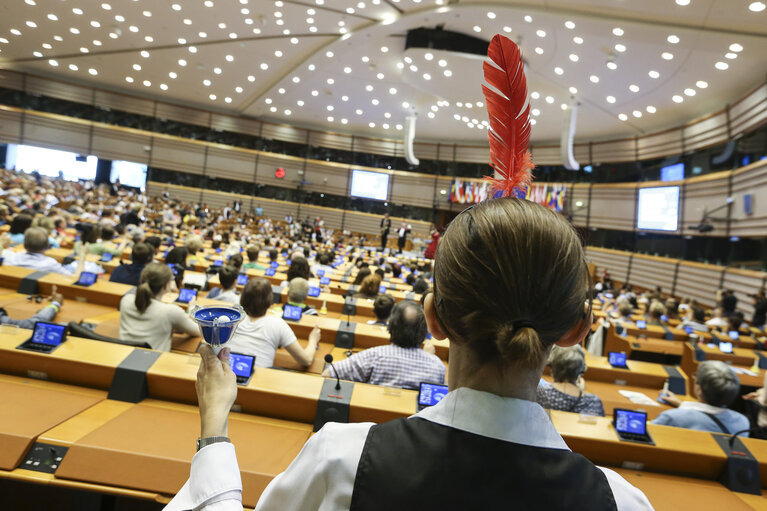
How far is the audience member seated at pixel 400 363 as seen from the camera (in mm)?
2707

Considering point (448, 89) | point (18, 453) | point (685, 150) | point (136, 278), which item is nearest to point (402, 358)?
point (18, 453)

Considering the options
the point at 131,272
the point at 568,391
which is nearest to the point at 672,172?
the point at 568,391

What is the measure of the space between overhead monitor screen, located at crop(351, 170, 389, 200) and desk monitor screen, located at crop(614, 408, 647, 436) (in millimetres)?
24048

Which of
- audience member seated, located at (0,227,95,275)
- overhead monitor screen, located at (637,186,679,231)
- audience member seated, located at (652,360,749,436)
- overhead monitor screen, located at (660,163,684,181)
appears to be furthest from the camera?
overhead monitor screen, located at (637,186,679,231)

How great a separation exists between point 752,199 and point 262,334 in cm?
1378

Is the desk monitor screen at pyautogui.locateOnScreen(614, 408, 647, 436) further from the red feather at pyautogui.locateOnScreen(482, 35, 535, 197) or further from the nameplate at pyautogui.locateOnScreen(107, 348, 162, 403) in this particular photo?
the nameplate at pyautogui.locateOnScreen(107, 348, 162, 403)

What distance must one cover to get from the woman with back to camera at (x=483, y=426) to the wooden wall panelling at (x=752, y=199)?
13.7 m

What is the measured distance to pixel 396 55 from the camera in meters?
15.0

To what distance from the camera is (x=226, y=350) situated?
0.93 m

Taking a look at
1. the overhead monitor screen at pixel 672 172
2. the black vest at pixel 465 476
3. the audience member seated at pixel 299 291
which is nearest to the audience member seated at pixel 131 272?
the audience member seated at pixel 299 291

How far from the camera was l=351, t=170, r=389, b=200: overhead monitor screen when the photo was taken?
84.5 feet

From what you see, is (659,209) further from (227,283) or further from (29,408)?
(29,408)

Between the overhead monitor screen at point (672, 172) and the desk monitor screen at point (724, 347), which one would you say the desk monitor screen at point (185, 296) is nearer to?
the desk monitor screen at point (724, 347)

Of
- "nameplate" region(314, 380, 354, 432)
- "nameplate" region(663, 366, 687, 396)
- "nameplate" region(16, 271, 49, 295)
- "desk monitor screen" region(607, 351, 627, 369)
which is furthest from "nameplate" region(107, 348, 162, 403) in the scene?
"nameplate" region(663, 366, 687, 396)
